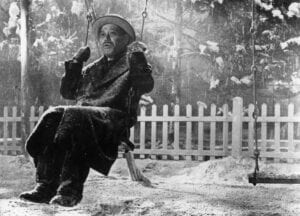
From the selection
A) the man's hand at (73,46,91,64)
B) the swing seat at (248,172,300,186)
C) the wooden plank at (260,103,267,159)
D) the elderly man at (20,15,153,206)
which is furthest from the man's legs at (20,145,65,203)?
Answer: the wooden plank at (260,103,267,159)

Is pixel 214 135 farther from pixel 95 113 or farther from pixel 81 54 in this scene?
pixel 95 113

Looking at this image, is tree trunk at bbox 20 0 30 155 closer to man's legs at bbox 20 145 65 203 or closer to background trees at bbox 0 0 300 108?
background trees at bbox 0 0 300 108

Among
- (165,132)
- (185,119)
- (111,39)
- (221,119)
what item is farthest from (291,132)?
(111,39)

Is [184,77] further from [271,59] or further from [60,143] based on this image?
[60,143]

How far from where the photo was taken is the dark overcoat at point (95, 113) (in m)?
2.32

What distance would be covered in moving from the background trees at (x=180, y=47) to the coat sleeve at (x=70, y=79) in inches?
121

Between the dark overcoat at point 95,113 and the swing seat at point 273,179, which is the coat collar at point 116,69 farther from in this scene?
the swing seat at point 273,179

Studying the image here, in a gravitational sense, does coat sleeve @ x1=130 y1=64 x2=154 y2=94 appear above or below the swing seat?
above

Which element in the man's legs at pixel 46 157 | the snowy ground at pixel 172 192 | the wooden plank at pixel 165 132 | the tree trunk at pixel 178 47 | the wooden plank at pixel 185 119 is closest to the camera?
the man's legs at pixel 46 157

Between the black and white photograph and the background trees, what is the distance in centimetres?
2

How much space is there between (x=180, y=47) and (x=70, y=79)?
334cm

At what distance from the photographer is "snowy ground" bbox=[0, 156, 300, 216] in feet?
8.60

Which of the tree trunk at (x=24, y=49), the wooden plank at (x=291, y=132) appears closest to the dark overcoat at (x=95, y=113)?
the tree trunk at (x=24, y=49)

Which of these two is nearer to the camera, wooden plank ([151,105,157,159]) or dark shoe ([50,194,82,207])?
dark shoe ([50,194,82,207])
